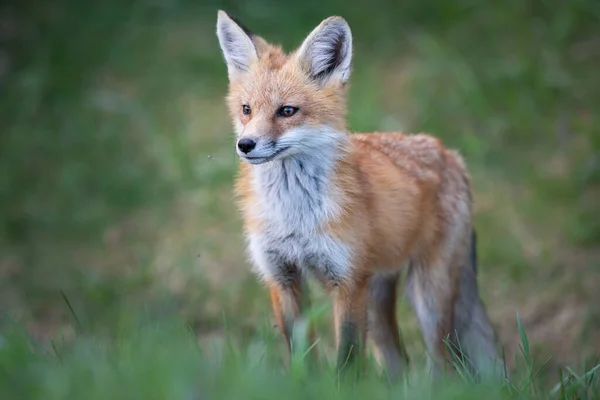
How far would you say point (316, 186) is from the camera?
3875 mm

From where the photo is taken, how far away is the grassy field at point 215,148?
20.0 feet

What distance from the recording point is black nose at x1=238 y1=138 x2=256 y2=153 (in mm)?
3502

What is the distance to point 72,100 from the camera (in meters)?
7.91

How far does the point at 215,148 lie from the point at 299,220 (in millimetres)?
3679

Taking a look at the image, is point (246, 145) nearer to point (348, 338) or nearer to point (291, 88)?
point (291, 88)

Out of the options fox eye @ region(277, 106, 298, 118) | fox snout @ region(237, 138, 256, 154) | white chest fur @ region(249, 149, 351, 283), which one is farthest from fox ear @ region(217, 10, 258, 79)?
fox snout @ region(237, 138, 256, 154)

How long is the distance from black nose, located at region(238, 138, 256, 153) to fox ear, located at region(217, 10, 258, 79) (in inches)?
27.2

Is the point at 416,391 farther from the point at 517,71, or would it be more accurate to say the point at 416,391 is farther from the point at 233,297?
the point at 517,71

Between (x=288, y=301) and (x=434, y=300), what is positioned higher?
(x=288, y=301)

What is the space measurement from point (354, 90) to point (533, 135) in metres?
1.72

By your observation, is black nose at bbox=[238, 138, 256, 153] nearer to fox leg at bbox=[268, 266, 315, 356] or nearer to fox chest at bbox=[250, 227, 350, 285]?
fox chest at bbox=[250, 227, 350, 285]

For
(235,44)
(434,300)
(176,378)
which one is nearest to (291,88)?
(235,44)

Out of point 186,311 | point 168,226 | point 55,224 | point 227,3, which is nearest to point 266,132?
point 186,311

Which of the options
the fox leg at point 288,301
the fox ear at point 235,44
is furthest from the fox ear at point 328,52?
the fox leg at point 288,301
